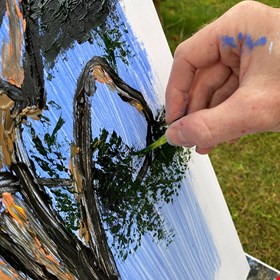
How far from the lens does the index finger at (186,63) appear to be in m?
1.04

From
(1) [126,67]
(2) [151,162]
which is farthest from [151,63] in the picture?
(2) [151,162]

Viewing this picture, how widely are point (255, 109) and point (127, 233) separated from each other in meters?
0.36

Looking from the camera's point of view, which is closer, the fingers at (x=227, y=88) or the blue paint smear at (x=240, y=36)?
the blue paint smear at (x=240, y=36)

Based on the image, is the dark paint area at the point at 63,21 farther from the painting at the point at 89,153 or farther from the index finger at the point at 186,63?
the index finger at the point at 186,63

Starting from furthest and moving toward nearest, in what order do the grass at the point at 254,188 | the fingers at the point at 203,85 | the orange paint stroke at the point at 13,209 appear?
the grass at the point at 254,188
the fingers at the point at 203,85
the orange paint stroke at the point at 13,209

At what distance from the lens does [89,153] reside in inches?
35.1

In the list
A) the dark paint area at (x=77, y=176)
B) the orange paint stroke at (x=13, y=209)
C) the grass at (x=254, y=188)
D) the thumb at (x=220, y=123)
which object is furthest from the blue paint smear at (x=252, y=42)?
the grass at (x=254, y=188)

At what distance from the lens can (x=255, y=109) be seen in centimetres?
89

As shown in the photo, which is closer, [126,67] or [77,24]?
[77,24]

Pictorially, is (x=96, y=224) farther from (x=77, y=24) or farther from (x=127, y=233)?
(x=77, y=24)

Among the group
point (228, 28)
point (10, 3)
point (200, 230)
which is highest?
point (10, 3)

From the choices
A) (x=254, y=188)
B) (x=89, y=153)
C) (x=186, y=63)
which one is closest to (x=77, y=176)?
(x=89, y=153)

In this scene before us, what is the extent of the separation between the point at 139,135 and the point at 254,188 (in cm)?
139

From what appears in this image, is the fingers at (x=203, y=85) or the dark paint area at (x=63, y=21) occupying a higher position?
the dark paint area at (x=63, y=21)
